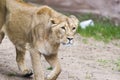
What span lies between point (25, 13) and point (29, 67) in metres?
0.97

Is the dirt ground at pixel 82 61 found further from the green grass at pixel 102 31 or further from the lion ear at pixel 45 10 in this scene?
the lion ear at pixel 45 10

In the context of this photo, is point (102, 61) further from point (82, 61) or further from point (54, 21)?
point (54, 21)

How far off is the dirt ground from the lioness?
0.45 meters

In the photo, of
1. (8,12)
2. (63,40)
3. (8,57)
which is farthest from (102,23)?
(63,40)

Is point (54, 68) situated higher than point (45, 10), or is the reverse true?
point (45, 10)

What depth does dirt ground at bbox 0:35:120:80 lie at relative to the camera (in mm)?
7754

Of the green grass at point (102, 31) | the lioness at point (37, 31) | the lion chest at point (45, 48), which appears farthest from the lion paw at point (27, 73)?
the green grass at point (102, 31)

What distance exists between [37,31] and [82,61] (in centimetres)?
189

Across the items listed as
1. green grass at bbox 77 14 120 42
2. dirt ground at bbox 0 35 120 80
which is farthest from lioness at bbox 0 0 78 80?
green grass at bbox 77 14 120 42

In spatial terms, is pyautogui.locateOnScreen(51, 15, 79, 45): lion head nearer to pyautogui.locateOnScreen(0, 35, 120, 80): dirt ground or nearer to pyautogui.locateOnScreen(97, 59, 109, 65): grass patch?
pyautogui.locateOnScreen(0, 35, 120, 80): dirt ground

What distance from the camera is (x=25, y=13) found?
23.9 ft

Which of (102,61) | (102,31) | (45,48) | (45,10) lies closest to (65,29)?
(45,48)

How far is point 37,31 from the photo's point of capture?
22.7 ft

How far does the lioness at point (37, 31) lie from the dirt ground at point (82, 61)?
17.6 inches
